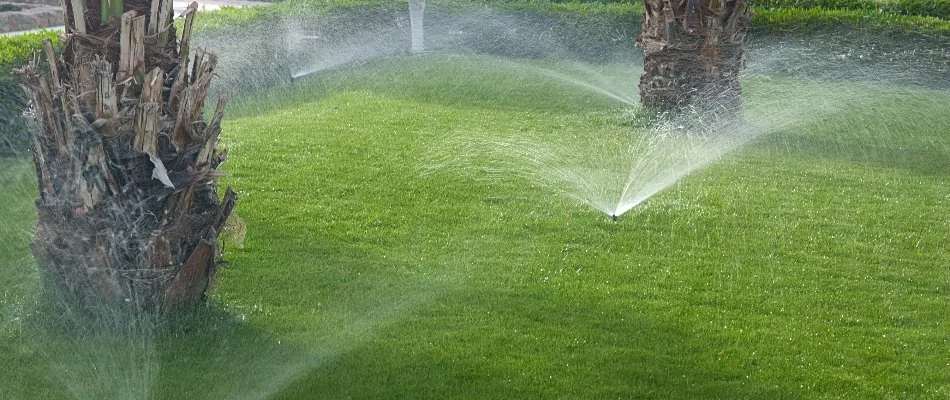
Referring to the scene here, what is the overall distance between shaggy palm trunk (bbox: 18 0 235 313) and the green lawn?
31cm

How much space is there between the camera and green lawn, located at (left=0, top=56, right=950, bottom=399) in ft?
15.8

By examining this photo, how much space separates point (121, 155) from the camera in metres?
4.90

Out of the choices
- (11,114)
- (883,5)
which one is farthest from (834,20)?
(11,114)

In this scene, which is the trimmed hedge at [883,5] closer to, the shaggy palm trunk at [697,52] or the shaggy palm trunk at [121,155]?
the shaggy palm trunk at [697,52]

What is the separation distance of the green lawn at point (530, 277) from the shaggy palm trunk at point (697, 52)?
2.06 feet

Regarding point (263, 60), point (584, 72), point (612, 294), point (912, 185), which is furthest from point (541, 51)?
point (612, 294)

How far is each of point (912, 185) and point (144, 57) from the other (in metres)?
5.83

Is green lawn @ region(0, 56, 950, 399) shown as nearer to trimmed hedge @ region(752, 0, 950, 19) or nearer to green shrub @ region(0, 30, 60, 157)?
green shrub @ region(0, 30, 60, 157)

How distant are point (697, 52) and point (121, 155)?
649cm

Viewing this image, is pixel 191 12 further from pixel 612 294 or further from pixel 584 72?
pixel 584 72

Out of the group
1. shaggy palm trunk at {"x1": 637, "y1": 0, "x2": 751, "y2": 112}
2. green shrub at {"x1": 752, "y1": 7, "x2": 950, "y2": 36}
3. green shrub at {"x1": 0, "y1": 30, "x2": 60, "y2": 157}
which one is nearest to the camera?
green shrub at {"x1": 0, "y1": 30, "x2": 60, "y2": 157}

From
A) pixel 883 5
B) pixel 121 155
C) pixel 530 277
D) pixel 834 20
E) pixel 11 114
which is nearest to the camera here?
pixel 121 155

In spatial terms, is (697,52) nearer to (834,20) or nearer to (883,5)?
(834,20)

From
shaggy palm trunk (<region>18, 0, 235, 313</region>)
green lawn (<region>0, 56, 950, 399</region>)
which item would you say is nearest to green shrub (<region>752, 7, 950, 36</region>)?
green lawn (<region>0, 56, 950, 399</region>)
